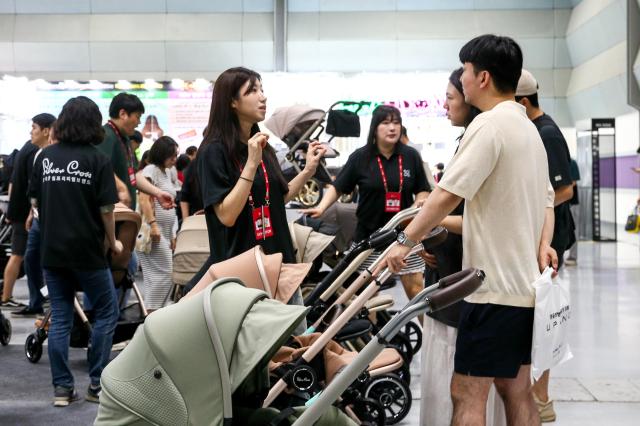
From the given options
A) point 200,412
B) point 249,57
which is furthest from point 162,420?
point 249,57

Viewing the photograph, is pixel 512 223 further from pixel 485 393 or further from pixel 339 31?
pixel 339 31

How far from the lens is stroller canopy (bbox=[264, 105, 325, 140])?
315 inches

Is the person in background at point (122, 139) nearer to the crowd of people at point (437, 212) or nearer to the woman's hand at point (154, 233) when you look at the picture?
the crowd of people at point (437, 212)

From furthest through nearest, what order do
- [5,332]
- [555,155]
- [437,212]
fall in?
[5,332] < [555,155] < [437,212]

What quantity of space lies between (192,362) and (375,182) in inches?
138

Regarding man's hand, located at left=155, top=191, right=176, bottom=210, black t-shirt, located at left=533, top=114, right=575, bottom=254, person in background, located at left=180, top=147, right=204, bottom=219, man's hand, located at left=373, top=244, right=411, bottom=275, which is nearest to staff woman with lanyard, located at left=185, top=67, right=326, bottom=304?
man's hand, located at left=373, top=244, right=411, bottom=275

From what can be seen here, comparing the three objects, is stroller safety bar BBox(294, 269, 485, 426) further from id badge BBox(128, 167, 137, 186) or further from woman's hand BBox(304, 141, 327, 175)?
id badge BBox(128, 167, 137, 186)

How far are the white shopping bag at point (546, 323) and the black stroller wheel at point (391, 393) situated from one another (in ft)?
4.50

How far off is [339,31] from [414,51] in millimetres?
1516

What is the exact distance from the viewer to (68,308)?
4941mm

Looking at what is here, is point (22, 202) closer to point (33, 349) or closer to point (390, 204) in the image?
point (33, 349)

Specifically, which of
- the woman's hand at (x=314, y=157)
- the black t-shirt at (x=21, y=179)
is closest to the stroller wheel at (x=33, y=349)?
the black t-shirt at (x=21, y=179)

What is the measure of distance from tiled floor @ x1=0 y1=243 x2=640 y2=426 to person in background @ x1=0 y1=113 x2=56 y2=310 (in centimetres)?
40

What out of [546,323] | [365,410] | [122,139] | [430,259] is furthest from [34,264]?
[546,323]
